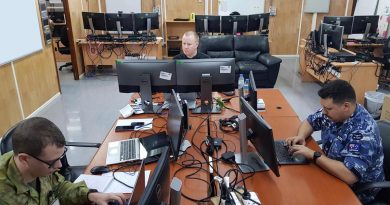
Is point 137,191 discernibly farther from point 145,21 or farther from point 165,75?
point 145,21

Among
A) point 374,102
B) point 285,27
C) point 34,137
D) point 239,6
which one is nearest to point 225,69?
point 34,137

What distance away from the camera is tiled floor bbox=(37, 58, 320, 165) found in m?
3.57

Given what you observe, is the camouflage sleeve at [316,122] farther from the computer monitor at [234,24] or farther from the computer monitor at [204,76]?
the computer monitor at [234,24]

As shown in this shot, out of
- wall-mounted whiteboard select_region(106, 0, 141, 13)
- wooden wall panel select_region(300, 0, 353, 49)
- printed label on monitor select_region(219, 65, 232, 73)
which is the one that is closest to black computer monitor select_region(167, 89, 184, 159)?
printed label on monitor select_region(219, 65, 232, 73)

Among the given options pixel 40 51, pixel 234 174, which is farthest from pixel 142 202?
pixel 40 51

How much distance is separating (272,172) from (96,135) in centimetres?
248

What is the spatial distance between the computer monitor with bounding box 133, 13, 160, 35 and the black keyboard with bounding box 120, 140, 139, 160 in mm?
4446

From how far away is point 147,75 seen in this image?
8.01 ft

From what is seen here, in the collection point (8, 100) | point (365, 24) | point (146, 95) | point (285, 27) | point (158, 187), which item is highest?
point (365, 24)

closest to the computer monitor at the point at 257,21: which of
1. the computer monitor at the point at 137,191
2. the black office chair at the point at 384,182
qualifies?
the black office chair at the point at 384,182

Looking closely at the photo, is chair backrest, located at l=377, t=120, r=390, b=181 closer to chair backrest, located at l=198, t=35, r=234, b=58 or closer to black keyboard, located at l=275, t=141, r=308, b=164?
black keyboard, located at l=275, t=141, r=308, b=164

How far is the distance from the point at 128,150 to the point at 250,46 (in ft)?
13.5

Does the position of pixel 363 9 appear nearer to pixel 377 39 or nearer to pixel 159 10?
pixel 377 39

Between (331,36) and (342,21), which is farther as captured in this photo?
→ (342,21)
